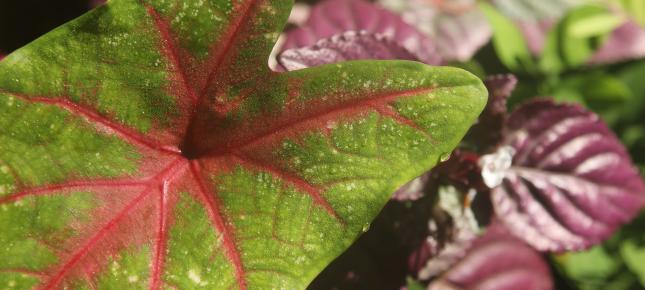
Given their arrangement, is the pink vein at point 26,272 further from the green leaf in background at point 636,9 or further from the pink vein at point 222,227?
the green leaf in background at point 636,9

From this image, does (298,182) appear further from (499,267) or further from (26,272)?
(499,267)

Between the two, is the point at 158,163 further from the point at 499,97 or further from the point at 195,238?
the point at 499,97

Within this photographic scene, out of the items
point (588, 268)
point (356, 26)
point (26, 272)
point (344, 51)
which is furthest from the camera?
point (588, 268)

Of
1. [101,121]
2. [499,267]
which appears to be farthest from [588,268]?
[101,121]

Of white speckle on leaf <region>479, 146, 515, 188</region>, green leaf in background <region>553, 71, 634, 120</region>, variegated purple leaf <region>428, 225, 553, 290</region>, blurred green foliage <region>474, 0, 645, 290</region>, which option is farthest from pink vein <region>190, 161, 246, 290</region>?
green leaf in background <region>553, 71, 634, 120</region>

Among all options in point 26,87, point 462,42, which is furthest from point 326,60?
point 462,42

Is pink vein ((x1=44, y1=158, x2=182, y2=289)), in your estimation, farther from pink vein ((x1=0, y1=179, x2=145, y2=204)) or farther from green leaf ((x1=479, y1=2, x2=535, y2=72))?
green leaf ((x1=479, y1=2, x2=535, y2=72))
